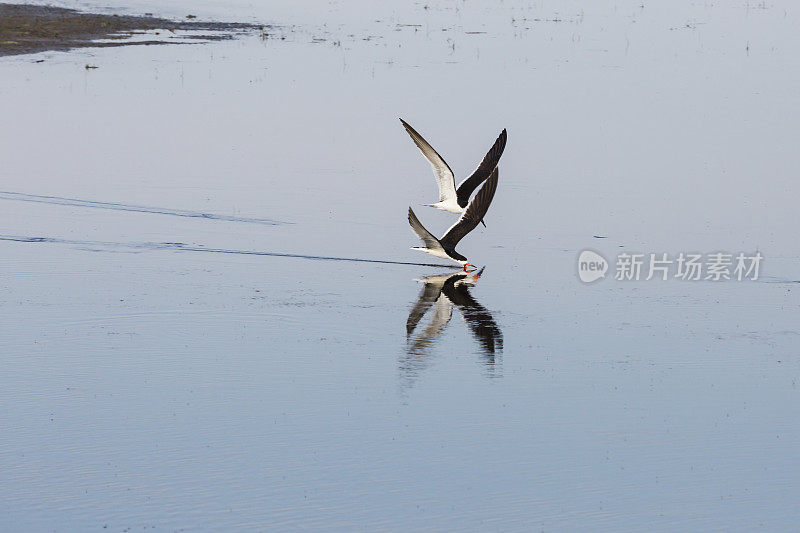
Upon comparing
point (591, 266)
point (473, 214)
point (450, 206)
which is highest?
point (450, 206)

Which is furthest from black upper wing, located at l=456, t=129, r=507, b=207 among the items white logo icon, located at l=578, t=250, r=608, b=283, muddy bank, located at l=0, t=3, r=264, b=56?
muddy bank, located at l=0, t=3, r=264, b=56

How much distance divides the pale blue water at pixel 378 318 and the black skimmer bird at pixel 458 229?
20.0 inches

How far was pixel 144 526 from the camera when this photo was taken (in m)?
8.28

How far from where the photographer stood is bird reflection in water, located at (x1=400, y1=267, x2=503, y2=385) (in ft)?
39.4

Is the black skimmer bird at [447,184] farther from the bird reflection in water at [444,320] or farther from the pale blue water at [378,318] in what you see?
the bird reflection in water at [444,320]

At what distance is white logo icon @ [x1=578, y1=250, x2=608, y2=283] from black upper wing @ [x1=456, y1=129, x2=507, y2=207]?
1681 millimetres

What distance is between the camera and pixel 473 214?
1546cm

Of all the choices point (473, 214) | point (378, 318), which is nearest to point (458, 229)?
point (473, 214)

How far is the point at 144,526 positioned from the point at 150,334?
14.6 ft

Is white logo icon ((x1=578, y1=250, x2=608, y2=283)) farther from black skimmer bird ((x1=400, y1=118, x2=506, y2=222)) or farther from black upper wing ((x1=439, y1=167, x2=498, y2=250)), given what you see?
black skimmer bird ((x1=400, y1=118, x2=506, y2=222))

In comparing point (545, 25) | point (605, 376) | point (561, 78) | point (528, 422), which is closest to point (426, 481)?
point (528, 422)

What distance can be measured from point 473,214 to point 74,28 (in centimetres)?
2653

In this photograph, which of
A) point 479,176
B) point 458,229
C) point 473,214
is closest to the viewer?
point 473,214

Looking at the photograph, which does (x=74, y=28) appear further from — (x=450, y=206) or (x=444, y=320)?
(x=444, y=320)
